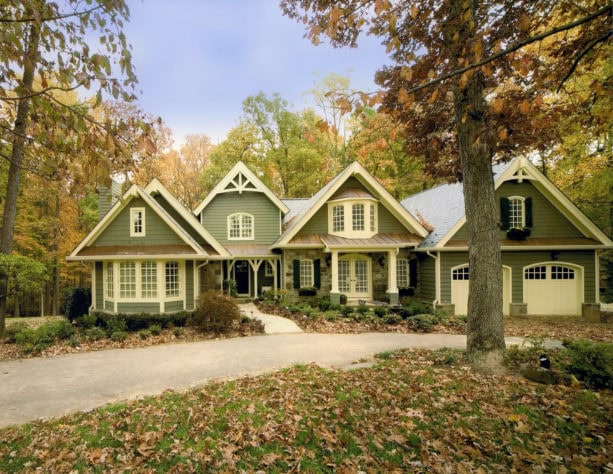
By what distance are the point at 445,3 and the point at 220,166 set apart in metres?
21.7

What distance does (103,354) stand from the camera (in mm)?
9242

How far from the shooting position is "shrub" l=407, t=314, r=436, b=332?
38.7ft

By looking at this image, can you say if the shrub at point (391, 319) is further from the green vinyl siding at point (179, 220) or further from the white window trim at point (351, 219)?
the green vinyl siding at point (179, 220)

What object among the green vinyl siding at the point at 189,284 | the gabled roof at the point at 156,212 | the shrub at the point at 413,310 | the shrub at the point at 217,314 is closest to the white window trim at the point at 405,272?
the shrub at the point at 413,310

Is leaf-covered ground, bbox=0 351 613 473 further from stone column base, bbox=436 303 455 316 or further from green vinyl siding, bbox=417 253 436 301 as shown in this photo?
green vinyl siding, bbox=417 253 436 301

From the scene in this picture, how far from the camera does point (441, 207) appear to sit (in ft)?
56.1

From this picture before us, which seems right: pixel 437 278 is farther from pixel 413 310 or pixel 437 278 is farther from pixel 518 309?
pixel 518 309

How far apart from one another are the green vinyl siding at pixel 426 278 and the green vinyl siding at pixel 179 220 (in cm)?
1039

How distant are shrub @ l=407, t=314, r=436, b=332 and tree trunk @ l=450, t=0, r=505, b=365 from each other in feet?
16.9

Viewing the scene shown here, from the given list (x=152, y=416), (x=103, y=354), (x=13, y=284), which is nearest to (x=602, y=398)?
(x=152, y=416)

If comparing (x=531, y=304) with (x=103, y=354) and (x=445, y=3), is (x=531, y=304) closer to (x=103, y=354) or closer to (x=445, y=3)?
(x=445, y=3)

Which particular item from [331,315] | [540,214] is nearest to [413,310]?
[331,315]

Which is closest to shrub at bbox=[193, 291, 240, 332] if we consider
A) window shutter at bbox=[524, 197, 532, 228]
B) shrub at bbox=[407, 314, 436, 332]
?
shrub at bbox=[407, 314, 436, 332]

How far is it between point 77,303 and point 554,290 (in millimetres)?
20930
